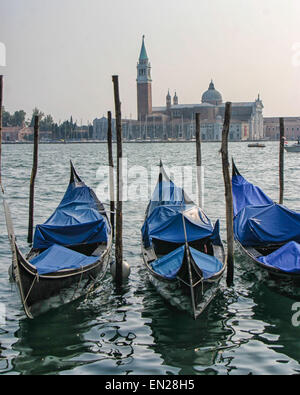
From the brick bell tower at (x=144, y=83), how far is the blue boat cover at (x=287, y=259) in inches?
2883

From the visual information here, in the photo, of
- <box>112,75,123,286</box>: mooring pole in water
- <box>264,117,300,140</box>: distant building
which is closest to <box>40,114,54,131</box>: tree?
<box>264,117,300,140</box>: distant building

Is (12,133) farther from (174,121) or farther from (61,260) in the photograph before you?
(61,260)

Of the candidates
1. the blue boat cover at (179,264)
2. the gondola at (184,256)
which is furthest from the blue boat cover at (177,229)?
the blue boat cover at (179,264)

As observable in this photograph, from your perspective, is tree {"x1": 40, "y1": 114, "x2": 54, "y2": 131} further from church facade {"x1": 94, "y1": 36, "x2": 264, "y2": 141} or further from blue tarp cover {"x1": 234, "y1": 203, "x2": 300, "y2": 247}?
blue tarp cover {"x1": 234, "y1": 203, "x2": 300, "y2": 247}

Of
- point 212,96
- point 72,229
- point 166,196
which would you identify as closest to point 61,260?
point 72,229

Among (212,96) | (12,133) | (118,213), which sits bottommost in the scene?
(118,213)

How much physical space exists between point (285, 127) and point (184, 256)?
84062mm

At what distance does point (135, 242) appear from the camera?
28.8ft

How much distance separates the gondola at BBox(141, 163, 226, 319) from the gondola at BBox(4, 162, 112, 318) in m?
0.61

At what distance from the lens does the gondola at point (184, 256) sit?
499cm

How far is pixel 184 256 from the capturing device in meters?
4.98

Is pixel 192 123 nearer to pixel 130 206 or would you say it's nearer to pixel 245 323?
pixel 130 206

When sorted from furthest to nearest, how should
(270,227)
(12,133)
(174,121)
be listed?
(12,133), (174,121), (270,227)

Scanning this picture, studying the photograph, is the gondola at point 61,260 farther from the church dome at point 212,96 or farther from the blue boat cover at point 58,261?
the church dome at point 212,96
